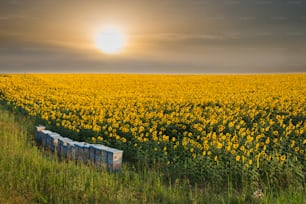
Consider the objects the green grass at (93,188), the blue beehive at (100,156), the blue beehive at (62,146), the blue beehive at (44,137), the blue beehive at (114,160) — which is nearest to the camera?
the green grass at (93,188)

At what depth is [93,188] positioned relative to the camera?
6438 mm

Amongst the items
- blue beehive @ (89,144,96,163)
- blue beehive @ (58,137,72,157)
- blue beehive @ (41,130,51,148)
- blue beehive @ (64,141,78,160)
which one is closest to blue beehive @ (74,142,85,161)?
→ blue beehive @ (64,141,78,160)

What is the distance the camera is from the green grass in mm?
5996

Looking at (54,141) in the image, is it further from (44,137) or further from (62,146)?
(44,137)

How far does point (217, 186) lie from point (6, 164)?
436cm

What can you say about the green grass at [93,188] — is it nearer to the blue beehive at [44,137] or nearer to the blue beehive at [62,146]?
the blue beehive at [62,146]

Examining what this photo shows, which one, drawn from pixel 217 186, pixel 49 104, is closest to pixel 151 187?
pixel 217 186

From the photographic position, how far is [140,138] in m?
9.26

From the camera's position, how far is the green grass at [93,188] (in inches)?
236

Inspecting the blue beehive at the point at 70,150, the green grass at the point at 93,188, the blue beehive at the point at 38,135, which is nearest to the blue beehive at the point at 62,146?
the blue beehive at the point at 70,150

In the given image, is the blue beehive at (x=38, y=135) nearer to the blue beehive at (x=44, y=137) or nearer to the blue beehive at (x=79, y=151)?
the blue beehive at (x=44, y=137)

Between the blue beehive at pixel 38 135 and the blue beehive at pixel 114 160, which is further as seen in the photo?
the blue beehive at pixel 38 135

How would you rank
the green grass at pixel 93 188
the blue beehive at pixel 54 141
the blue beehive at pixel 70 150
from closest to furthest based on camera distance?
the green grass at pixel 93 188 → the blue beehive at pixel 70 150 → the blue beehive at pixel 54 141

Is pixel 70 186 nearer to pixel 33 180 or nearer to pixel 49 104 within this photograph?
pixel 33 180
